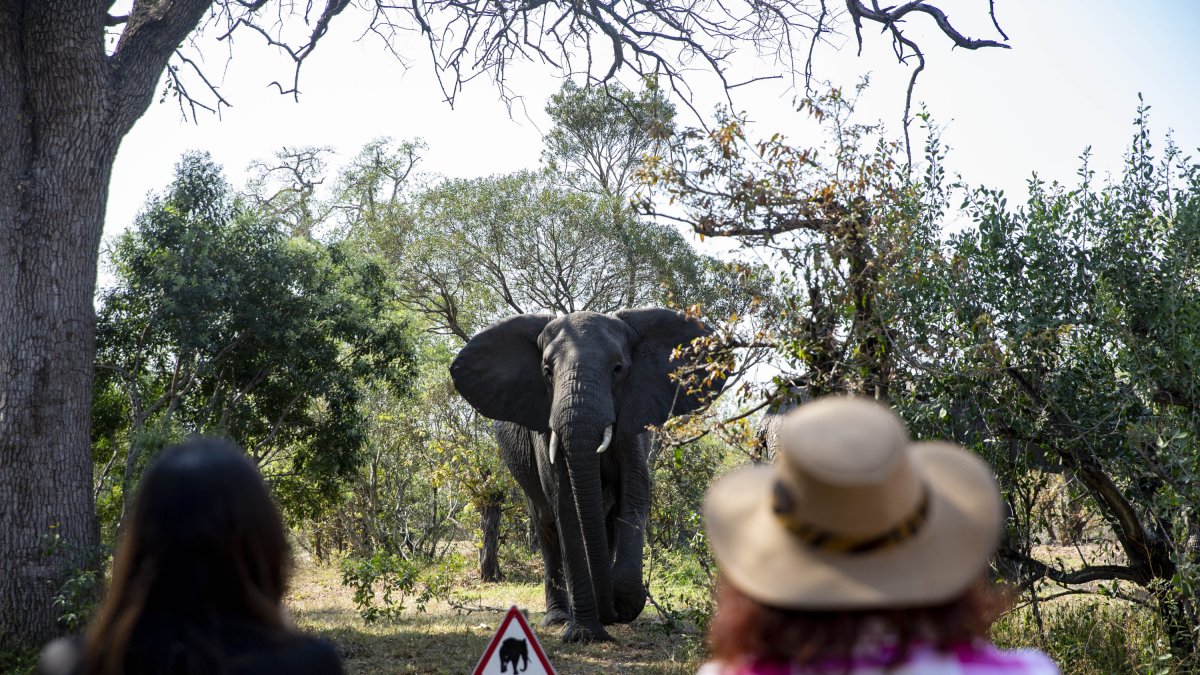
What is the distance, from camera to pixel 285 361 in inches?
508

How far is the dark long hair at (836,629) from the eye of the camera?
153 centimetres

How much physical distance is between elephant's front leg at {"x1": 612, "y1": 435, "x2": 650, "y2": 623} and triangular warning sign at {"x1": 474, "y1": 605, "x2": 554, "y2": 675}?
14.3ft

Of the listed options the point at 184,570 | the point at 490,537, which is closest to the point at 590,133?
the point at 490,537

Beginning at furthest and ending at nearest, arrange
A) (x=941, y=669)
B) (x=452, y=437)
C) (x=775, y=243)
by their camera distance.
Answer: (x=452, y=437), (x=775, y=243), (x=941, y=669)

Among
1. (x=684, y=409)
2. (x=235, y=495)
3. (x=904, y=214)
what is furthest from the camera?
(x=684, y=409)

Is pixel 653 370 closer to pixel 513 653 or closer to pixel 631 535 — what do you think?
pixel 631 535

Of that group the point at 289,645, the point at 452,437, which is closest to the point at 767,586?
the point at 289,645

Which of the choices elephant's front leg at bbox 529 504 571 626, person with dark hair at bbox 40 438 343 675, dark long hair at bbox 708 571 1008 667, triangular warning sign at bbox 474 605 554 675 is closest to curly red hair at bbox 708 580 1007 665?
dark long hair at bbox 708 571 1008 667

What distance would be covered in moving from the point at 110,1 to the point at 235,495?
10103mm

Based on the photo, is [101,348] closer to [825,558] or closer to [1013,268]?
[1013,268]

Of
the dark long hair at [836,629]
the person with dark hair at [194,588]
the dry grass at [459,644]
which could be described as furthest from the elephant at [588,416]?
the dark long hair at [836,629]

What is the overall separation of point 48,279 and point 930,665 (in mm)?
9511

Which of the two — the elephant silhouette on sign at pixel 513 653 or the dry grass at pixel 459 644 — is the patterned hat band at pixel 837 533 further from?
the dry grass at pixel 459 644

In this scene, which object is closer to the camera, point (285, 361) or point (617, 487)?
point (617, 487)
